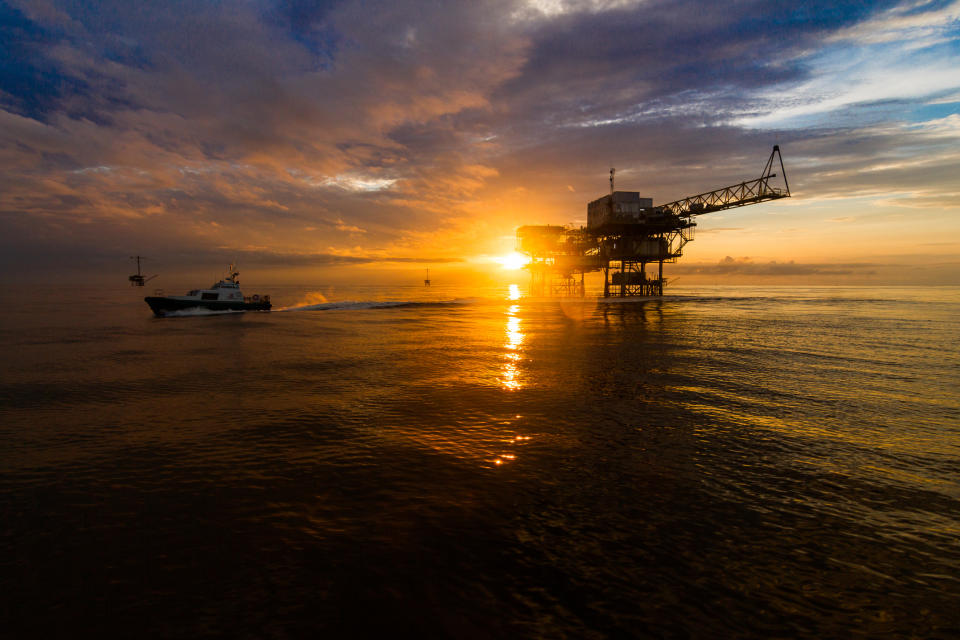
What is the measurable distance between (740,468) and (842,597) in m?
4.77

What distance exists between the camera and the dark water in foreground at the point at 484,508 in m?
6.24

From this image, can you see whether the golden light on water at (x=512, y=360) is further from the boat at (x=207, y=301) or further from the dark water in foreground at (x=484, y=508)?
the boat at (x=207, y=301)

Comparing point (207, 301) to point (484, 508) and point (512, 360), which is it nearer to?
point (512, 360)

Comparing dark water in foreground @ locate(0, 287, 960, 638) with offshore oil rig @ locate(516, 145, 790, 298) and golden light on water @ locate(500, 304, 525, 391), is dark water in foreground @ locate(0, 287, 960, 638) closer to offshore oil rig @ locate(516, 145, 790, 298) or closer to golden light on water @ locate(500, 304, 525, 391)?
golden light on water @ locate(500, 304, 525, 391)

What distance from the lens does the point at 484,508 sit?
914 centimetres

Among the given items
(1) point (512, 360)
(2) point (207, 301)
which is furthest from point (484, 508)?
(2) point (207, 301)

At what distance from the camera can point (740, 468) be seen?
1101 centimetres

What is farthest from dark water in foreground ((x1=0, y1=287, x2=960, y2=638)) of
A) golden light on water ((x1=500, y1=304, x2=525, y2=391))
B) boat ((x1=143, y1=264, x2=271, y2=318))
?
boat ((x1=143, y1=264, x2=271, y2=318))

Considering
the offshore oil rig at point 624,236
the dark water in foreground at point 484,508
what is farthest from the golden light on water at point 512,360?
the offshore oil rig at point 624,236

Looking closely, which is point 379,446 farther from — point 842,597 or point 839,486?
point 839,486

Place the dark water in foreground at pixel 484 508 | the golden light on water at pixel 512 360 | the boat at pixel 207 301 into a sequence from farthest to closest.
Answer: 1. the boat at pixel 207 301
2. the golden light on water at pixel 512 360
3. the dark water in foreground at pixel 484 508

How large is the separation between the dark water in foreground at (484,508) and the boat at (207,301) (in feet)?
153

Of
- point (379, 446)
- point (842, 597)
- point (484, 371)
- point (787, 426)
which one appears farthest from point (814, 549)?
point (484, 371)

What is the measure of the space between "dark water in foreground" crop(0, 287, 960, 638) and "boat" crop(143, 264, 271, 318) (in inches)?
1841
